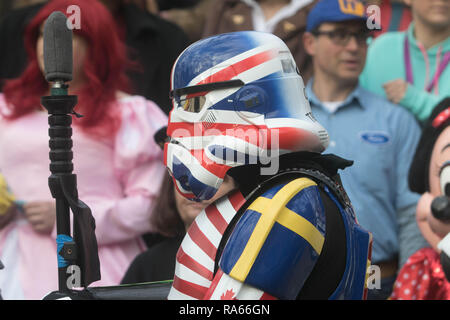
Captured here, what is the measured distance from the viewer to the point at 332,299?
1781 millimetres

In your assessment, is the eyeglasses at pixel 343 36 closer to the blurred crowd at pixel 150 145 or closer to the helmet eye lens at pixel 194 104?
the blurred crowd at pixel 150 145

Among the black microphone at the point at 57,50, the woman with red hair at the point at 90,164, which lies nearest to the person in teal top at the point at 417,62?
the woman with red hair at the point at 90,164

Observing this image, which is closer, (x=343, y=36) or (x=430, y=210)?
(x=430, y=210)

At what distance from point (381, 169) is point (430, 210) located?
494 mm

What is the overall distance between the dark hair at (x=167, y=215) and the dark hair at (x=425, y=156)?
959mm

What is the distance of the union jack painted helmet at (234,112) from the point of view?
1831mm

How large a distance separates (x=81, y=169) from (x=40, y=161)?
0.62 feet

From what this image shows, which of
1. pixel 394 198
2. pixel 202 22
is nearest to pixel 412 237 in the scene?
pixel 394 198

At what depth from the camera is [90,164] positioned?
314 cm

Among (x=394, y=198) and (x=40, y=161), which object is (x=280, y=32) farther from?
(x=40, y=161)

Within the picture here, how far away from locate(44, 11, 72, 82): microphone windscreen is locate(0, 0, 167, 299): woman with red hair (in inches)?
46.3

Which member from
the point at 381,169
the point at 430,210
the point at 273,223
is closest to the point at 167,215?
the point at 381,169

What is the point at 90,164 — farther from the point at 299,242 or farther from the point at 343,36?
the point at 299,242

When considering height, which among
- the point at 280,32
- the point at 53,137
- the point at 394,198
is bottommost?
the point at 394,198
